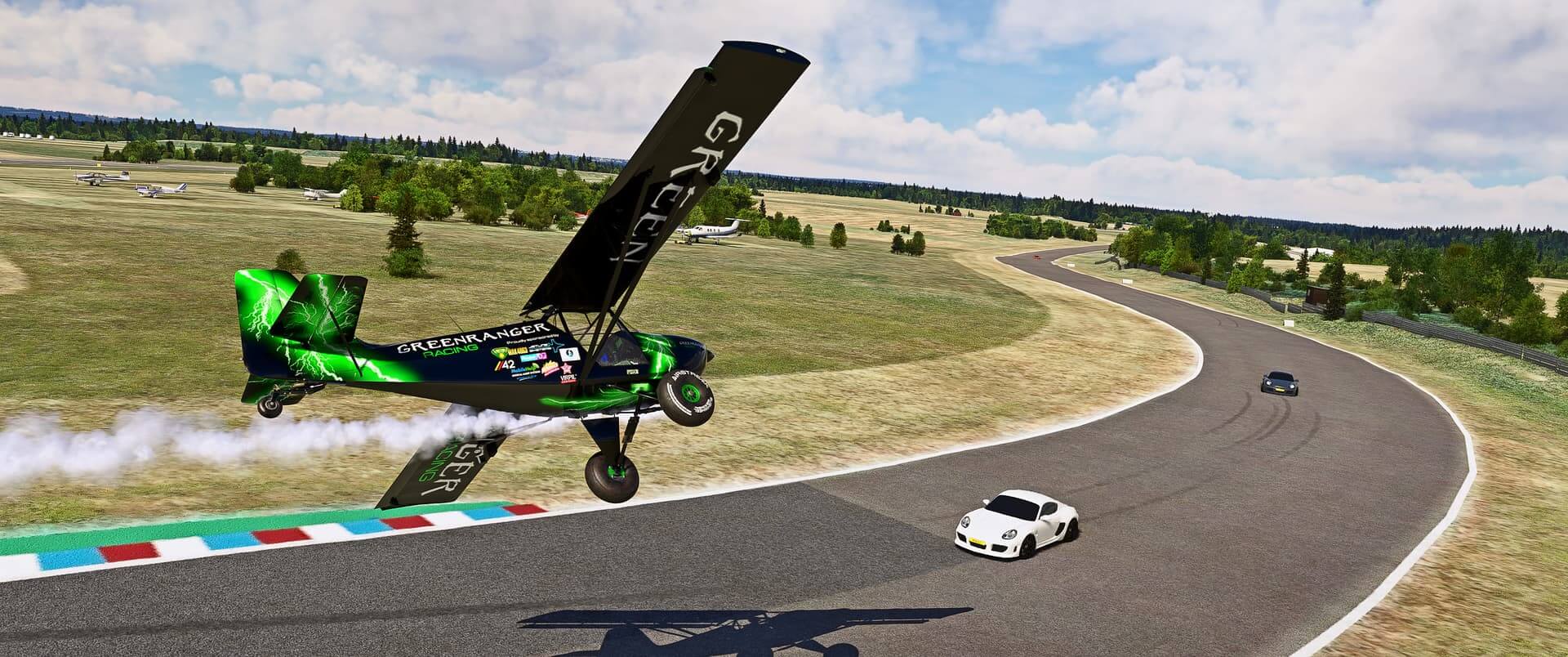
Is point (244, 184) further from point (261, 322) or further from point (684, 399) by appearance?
point (684, 399)

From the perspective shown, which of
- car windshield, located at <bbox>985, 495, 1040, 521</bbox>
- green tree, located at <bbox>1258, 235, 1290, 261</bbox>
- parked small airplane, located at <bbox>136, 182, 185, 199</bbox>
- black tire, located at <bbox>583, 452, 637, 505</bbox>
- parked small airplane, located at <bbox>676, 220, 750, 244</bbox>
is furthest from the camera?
green tree, located at <bbox>1258, 235, 1290, 261</bbox>

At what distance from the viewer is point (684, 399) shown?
9328 mm

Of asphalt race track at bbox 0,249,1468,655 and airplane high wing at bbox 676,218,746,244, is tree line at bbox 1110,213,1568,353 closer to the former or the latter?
asphalt race track at bbox 0,249,1468,655

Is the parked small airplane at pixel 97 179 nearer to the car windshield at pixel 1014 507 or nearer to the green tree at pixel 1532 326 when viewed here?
the car windshield at pixel 1014 507

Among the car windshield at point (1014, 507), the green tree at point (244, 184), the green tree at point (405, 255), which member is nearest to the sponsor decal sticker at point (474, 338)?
the car windshield at point (1014, 507)

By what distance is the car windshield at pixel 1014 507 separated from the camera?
74.2 feet

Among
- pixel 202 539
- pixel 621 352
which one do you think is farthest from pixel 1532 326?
pixel 202 539

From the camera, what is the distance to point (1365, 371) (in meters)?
56.6

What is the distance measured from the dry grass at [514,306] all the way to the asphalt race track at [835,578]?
349cm

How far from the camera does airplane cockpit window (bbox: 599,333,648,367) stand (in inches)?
438

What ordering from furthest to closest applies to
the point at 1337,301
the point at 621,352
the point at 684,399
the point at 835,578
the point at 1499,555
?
the point at 1337,301 < the point at 1499,555 < the point at 835,578 < the point at 621,352 < the point at 684,399

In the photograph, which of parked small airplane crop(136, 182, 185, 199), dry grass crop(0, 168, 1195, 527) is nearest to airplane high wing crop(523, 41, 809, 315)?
dry grass crop(0, 168, 1195, 527)

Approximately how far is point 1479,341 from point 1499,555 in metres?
54.0

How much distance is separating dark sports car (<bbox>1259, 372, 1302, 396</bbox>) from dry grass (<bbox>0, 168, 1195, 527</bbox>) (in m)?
5.19
